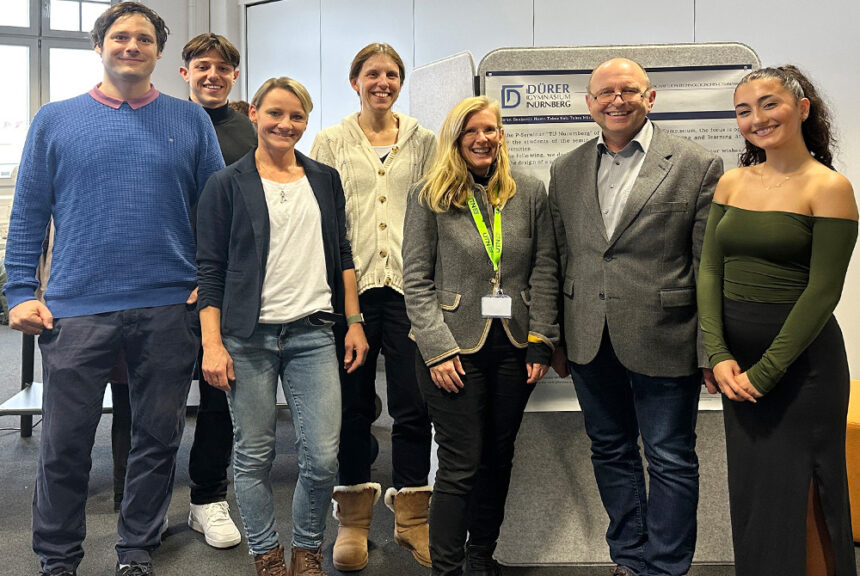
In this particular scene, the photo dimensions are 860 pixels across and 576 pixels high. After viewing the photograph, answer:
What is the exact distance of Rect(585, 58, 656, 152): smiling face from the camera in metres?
1.88

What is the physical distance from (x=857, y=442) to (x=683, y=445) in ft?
3.14

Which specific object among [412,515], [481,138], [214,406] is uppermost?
[481,138]

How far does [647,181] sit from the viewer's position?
189 cm

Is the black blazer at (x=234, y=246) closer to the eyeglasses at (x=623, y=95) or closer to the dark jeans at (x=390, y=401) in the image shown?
the dark jeans at (x=390, y=401)

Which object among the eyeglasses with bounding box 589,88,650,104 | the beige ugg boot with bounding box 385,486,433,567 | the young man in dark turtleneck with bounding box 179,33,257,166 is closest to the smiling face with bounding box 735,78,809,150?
the eyeglasses with bounding box 589,88,650,104

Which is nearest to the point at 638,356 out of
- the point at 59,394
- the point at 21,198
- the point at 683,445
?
the point at 683,445

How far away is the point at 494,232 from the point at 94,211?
110cm

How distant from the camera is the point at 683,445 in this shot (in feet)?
6.33

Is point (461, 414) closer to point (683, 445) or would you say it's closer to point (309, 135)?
point (683, 445)

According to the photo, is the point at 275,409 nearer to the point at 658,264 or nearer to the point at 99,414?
the point at 99,414

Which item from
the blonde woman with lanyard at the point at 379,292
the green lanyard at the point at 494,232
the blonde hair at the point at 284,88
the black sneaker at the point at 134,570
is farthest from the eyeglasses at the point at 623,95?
the black sneaker at the point at 134,570

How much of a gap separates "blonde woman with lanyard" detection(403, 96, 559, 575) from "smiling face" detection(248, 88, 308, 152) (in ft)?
1.25

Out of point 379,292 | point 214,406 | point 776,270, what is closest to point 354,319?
point 379,292

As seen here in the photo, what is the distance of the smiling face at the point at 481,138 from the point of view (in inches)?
76.2
